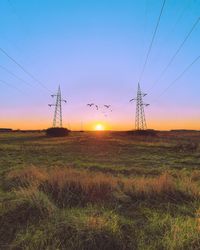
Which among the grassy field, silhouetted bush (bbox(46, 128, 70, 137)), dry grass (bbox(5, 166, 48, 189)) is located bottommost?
the grassy field

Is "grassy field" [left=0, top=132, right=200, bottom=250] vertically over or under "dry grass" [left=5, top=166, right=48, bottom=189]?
under

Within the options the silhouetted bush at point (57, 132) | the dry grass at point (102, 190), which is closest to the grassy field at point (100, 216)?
the dry grass at point (102, 190)

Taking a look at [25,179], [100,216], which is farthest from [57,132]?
[100,216]

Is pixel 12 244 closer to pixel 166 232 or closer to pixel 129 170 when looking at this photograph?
pixel 166 232

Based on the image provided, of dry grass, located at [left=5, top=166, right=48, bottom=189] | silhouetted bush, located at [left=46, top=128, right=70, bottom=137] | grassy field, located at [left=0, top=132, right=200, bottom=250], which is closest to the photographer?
grassy field, located at [left=0, top=132, right=200, bottom=250]

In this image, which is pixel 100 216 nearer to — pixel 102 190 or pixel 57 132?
pixel 102 190

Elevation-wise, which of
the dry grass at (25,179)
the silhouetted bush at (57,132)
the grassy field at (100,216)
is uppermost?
the silhouetted bush at (57,132)

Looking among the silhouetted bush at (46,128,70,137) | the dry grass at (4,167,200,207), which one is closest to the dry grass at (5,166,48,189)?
the dry grass at (4,167,200,207)

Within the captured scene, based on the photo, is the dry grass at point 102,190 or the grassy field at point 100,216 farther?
the dry grass at point 102,190

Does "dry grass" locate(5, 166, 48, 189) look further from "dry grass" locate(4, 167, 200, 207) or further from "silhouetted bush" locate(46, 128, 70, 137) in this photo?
"silhouetted bush" locate(46, 128, 70, 137)

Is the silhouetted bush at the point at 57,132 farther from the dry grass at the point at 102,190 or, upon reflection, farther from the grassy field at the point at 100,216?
the dry grass at the point at 102,190

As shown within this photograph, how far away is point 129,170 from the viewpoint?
1551 centimetres

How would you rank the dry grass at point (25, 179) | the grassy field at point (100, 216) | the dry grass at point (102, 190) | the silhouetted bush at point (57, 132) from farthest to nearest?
the silhouetted bush at point (57, 132) → the dry grass at point (25, 179) → the dry grass at point (102, 190) → the grassy field at point (100, 216)

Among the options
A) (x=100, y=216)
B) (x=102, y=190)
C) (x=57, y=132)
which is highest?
(x=57, y=132)
